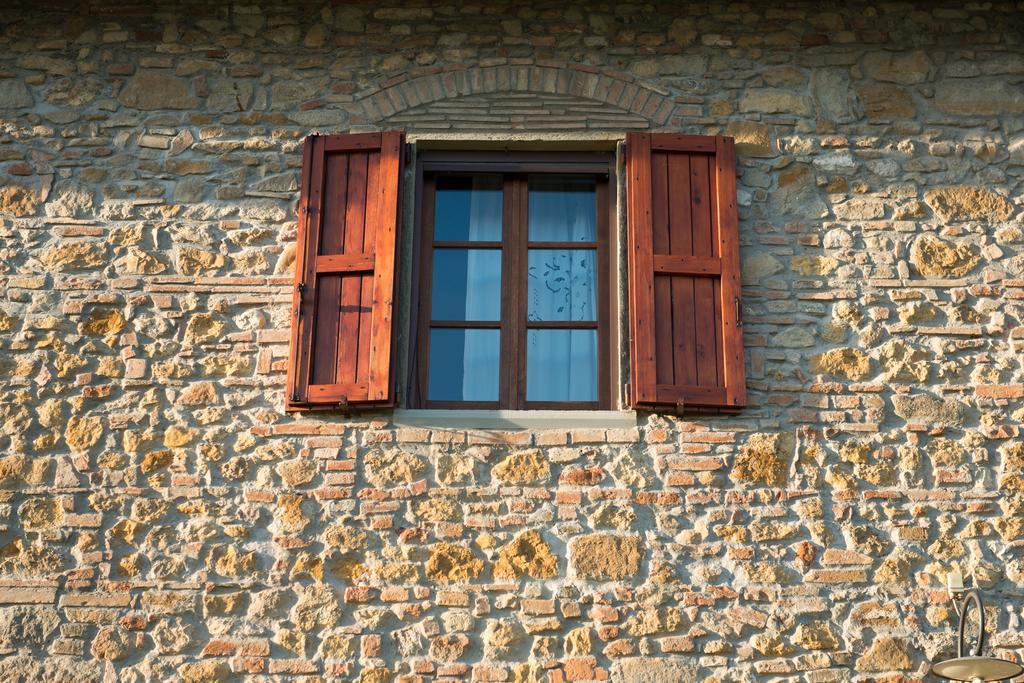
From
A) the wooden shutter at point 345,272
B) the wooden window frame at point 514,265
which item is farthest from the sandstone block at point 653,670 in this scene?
the wooden shutter at point 345,272

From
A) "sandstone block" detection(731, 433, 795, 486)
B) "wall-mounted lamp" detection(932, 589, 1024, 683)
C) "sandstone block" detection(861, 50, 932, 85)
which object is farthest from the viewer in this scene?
"sandstone block" detection(861, 50, 932, 85)

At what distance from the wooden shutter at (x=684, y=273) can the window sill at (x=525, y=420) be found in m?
0.12

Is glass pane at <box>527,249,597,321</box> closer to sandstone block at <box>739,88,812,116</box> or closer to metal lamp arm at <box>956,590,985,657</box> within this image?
sandstone block at <box>739,88,812,116</box>

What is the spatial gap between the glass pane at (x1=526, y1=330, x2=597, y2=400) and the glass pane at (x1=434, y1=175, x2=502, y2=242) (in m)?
0.55

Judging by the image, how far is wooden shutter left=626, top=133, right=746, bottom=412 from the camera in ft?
17.0

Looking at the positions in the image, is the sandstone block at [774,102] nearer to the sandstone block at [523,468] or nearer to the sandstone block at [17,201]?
the sandstone block at [523,468]

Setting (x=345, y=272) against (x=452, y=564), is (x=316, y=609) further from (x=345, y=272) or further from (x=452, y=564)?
(x=345, y=272)

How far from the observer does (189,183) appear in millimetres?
5629

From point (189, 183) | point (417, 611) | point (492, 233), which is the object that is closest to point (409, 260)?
point (492, 233)

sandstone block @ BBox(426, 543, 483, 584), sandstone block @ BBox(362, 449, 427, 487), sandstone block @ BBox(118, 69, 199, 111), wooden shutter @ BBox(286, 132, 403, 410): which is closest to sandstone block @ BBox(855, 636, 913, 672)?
sandstone block @ BBox(426, 543, 483, 584)

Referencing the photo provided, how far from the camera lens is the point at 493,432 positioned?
A: 5.12 m

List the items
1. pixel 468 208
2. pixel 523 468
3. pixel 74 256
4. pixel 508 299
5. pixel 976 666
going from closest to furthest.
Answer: pixel 976 666 → pixel 523 468 → pixel 74 256 → pixel 508 299 → pixel 468 208

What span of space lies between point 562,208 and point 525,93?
22.0 inches

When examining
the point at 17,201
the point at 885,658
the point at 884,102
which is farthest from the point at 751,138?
the point at 17,201
